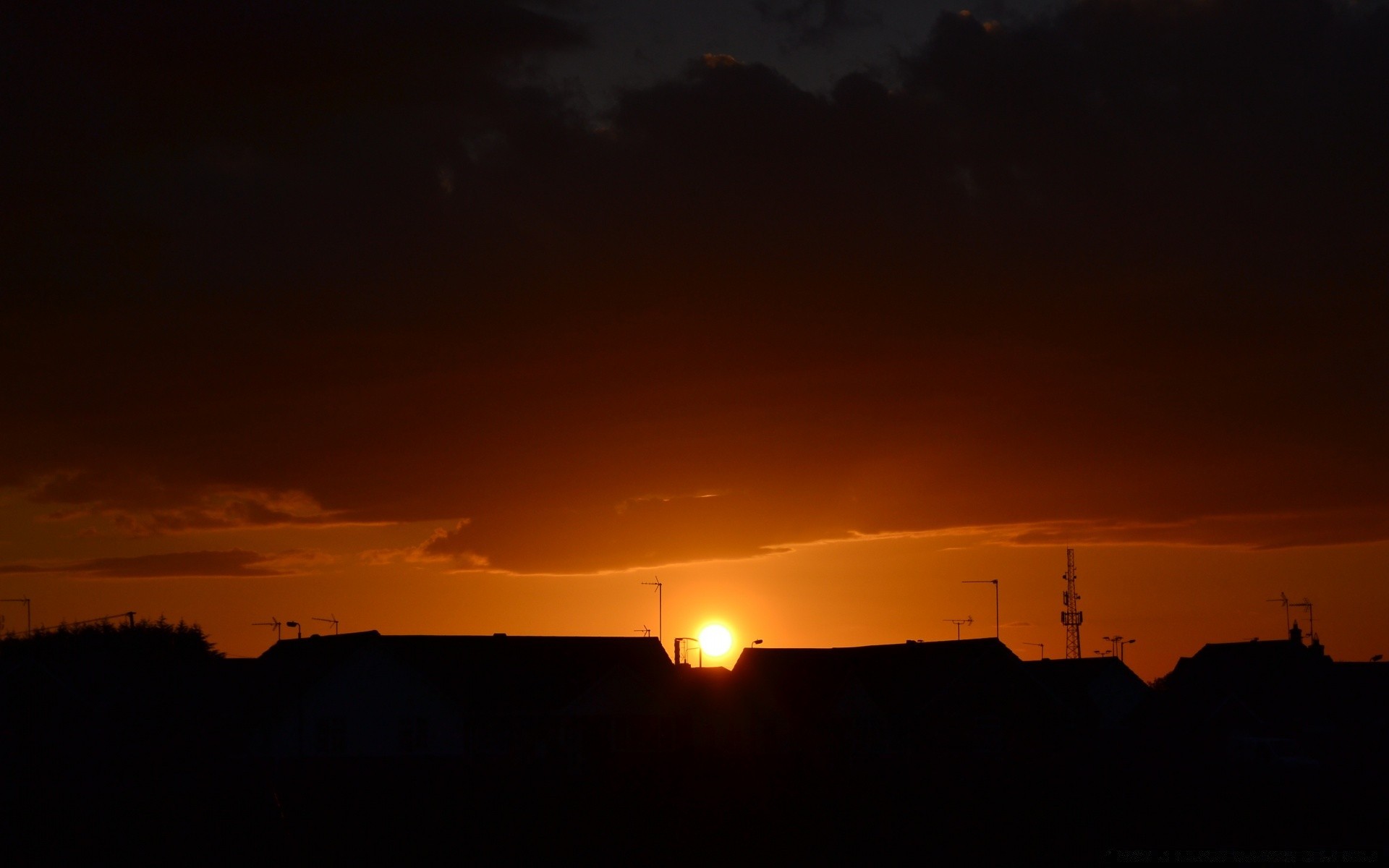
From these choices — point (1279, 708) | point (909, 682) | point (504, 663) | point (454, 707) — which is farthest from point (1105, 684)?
point (454, 707)

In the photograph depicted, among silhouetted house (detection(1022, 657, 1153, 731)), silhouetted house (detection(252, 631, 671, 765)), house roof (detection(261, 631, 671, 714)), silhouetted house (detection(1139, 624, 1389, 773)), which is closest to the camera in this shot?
silhouetted house (detection(252, 631, 671, 765))

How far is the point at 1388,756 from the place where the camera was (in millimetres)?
65250

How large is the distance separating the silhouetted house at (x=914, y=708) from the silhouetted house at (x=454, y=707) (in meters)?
7.41

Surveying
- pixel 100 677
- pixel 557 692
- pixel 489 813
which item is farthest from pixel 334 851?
pixel 100 677

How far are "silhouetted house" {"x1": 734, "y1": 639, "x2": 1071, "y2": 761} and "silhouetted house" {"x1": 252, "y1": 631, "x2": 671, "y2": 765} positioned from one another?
292 inches

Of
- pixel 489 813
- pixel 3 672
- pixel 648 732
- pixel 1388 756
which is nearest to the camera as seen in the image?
pixel 489 813

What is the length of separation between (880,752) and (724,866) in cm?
3391

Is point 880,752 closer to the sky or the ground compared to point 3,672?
closer to the ground

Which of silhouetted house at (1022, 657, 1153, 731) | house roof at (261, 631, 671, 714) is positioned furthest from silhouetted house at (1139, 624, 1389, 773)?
house roof at (261, 631, 671, 714)

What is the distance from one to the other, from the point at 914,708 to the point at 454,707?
20.2 m

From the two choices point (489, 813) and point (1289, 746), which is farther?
point (1289, 746)

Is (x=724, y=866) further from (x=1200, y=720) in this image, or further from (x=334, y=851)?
(x=1200, y=720)

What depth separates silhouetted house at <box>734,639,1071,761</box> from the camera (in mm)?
61594

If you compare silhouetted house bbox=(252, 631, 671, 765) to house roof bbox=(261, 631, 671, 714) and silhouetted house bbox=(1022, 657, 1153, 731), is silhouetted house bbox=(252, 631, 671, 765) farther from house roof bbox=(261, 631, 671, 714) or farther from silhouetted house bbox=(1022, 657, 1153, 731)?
silhouetted house bbox=(1022, 657, 1153, 731)
